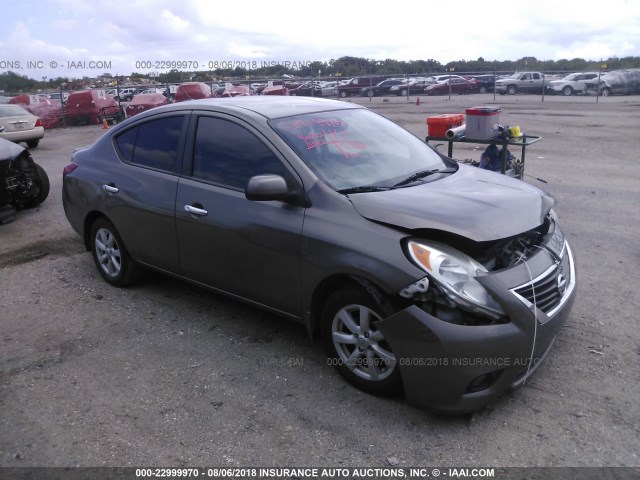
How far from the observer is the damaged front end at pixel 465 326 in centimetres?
300

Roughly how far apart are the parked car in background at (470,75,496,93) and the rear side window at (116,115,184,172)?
37425 mm

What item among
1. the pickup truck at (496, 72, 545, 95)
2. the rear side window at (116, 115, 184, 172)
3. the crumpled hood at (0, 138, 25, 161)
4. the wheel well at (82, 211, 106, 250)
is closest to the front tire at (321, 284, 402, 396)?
the rear side window at (116, 115, 184, 172)

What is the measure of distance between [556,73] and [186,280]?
35.2 m

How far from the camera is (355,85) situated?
37969 mm

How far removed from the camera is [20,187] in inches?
329

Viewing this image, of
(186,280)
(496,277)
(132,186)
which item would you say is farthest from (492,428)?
(132,186)

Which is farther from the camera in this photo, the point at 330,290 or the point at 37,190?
the point at 37,190

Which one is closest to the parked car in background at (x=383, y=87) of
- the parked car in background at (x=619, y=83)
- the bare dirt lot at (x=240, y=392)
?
the parked car in background at (x=619, y=83)

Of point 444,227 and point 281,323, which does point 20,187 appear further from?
point 444,227

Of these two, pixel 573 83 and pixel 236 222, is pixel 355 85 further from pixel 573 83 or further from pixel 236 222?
pixel 236 222

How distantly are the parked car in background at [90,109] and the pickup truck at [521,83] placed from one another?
2359 centimetres

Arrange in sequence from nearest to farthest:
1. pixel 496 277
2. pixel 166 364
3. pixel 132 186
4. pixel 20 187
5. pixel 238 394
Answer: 1. pixel 496 277
2. pixel 238 394
3. pixel 166 364
4. pixel 132 186
5. pixel 20 187

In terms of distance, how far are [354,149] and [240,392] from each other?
1847mm

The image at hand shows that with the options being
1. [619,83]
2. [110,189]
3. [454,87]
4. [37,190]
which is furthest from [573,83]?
[110,189]
